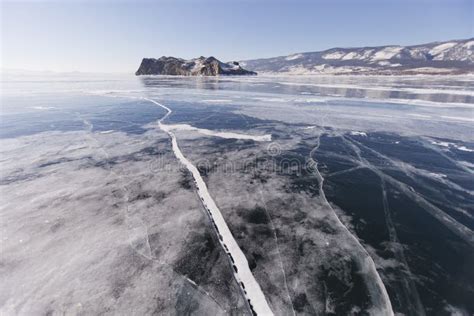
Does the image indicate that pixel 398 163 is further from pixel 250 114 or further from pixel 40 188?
pixel 40 188

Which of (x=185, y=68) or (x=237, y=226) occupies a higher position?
(x=185, y=68)

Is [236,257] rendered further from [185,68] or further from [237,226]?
[185,68]

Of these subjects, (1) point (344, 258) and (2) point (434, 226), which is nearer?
(1) point (344, 258)

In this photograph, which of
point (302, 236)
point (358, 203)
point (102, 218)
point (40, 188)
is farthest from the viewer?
point (40, 188)

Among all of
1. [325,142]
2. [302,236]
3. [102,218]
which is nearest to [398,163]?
[325,142]

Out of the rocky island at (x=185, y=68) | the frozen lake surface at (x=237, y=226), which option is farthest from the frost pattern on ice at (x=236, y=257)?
the rocky island at (x=185, y=68)

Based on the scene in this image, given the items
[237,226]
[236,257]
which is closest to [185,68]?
[237,226]

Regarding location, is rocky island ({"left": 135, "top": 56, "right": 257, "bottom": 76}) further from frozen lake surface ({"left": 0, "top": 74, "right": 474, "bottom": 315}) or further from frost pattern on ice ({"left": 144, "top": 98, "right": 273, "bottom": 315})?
frost pattern on ice ({"left": 144, "top": 98, "right": 273, "bottom": 315})
